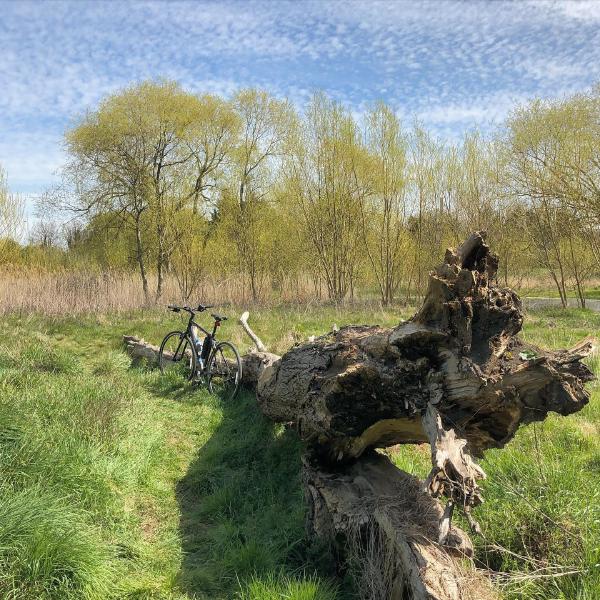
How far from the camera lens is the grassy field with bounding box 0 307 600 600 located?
266cm

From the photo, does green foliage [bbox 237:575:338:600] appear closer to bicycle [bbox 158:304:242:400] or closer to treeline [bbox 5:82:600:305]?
bicycle [bbox 158:304:242:400]

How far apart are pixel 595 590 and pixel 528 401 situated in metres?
0.94

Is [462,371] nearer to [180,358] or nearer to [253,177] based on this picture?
[180,358]

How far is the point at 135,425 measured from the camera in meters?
4.98

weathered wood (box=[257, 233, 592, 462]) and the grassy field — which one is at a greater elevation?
weathered wood (box=[257, 233, 592, 462])

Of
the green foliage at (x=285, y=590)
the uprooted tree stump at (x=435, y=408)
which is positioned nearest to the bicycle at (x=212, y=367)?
the uprooted tree stump at (x=435, y=408)

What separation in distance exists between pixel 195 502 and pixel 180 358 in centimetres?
418

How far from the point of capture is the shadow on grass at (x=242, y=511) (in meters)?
3.13

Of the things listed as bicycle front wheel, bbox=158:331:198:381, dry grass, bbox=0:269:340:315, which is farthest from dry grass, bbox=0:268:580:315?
bicycle front wheel, bbox=158:331:198:381

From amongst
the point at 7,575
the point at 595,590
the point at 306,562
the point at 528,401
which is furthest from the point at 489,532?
the point at 7,575

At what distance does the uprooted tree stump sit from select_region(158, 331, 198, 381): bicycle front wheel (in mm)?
4203

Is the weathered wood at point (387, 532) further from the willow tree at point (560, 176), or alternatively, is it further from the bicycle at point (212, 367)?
the willow tree at point (560, 176)

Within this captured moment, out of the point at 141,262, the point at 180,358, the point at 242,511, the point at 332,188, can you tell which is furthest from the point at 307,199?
the point at 242,511

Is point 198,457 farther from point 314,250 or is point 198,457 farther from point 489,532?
point 314,250
